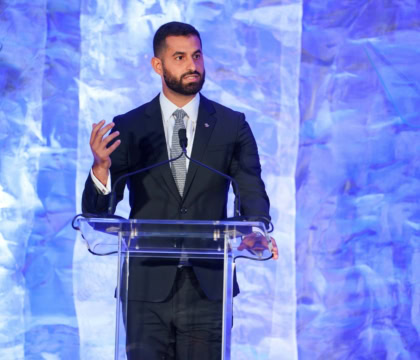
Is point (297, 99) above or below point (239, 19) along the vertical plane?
below

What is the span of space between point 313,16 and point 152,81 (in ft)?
3.16

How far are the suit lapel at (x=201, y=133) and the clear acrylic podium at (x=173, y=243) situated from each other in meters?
0.44

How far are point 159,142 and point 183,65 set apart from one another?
331mm

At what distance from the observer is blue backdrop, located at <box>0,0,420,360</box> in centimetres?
360

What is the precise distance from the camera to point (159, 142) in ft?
8.45

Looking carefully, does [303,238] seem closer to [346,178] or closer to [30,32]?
[346,178]

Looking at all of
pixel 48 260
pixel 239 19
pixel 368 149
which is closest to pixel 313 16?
pixel 239 19

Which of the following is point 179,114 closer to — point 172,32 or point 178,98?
point 178,98

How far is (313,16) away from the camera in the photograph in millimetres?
3752

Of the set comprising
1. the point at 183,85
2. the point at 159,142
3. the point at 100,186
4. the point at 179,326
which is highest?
the point at 183,85

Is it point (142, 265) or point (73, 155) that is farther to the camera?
point (73, 155)

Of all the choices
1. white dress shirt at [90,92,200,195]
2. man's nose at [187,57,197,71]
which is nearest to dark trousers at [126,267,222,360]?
white dress shirt at [90,92,200,195]

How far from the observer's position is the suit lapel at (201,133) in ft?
8.12

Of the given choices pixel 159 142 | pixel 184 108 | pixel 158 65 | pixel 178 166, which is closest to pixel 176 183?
pixel 178 166
